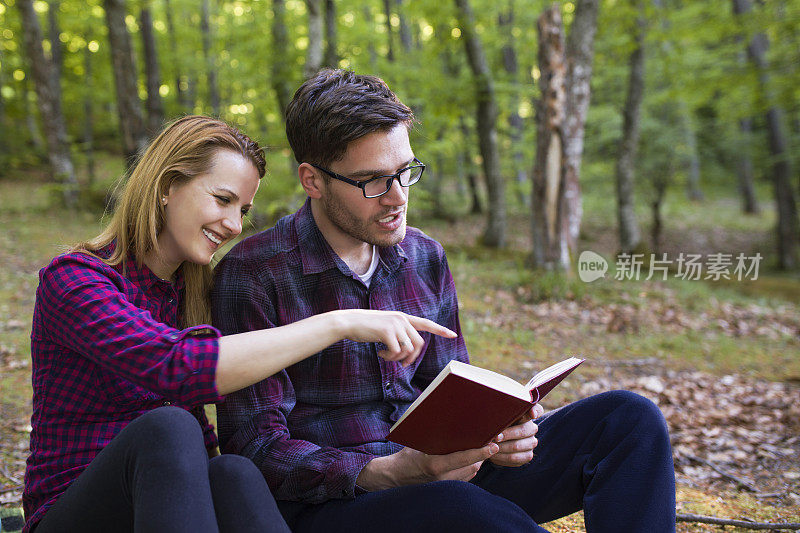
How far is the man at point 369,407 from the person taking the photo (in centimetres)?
176

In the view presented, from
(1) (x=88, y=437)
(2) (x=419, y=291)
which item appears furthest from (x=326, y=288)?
(1) (x=88, y=437)

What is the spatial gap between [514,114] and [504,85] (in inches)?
302

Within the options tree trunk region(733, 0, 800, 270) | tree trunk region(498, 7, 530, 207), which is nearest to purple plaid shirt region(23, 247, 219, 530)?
tree trunk region(498, 7, 530, 207)

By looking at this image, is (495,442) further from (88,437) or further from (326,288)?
(88,437)

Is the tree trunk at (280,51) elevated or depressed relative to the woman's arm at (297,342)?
elevated

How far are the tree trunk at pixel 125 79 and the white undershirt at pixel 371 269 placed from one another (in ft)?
29.4

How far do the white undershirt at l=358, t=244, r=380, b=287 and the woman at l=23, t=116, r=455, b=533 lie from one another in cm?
47

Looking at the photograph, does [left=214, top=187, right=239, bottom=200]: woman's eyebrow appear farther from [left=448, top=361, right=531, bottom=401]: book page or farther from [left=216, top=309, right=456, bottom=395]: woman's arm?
[left=448, top=361, right=531, bottom=401]: book page

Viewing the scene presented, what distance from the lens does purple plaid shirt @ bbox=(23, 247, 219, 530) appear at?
4.97 ft

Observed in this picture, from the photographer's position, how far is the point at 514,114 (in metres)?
18.1

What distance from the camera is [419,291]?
7.39 ft

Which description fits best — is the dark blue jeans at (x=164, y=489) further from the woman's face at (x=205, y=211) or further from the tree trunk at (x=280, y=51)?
the tree trunk at (x=280, y=51)

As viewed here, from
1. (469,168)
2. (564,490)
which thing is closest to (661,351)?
(564,490)

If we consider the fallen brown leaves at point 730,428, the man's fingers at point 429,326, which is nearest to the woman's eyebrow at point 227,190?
the man's fingers at point 429,326
